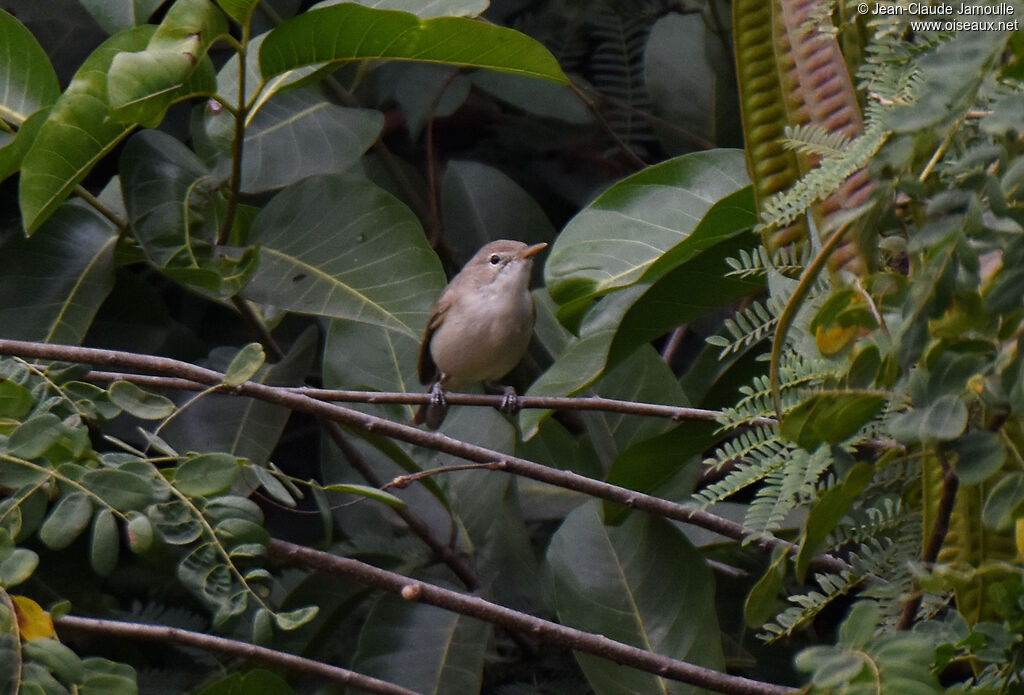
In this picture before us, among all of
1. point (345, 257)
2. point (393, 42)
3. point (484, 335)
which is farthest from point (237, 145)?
point (484, 335)

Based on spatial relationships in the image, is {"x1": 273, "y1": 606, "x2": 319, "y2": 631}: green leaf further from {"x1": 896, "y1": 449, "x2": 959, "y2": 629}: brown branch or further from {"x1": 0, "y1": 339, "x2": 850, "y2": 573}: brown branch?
{"x1": 896, "y1": 449, "x2": 959, "y2": 629}: brown branch

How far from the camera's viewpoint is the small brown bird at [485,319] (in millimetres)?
4027

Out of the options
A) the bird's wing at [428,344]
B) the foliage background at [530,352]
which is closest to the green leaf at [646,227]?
the foliage background at [530,352]

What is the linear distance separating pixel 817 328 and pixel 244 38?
1770 millimetres

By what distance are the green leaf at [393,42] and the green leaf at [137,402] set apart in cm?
101

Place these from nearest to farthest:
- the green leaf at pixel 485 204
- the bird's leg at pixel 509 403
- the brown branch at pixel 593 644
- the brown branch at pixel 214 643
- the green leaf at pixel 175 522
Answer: the green leaf at pixel 175 522
the brown branch at pixel 593 644
the brown branch at pixel 214 643
the bird's leg at pixel 509 403
the green leaf at pixel 485 204

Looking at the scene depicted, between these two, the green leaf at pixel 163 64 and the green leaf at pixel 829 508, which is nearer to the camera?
the green leaf at pixel 829 508

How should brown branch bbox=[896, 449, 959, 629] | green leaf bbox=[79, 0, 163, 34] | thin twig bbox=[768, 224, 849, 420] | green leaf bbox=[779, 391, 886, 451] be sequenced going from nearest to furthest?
thin twig bbox=[768, 224, 849, 420] → green leaf bbox=[779, 391, 886, 451] → brown branch bbox=[896, 449, 959, 629] → green leaf bbox=[79, 0, 163, 34]

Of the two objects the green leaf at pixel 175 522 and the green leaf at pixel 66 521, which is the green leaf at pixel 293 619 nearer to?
the green leaf at pixel 175 522

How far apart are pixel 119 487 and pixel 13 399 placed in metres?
0.27

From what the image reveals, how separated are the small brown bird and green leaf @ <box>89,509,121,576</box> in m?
2.24

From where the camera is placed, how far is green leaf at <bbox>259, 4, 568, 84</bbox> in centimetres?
244

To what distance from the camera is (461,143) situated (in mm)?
4379

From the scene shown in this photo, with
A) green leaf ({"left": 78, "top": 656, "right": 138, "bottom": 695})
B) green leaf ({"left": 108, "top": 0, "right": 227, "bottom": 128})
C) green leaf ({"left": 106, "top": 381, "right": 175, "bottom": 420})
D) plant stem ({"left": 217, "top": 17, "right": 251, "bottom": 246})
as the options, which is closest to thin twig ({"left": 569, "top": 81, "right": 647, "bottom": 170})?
plant stem ({"left": 217, "top": 17, "right": 251, "bottom": 246})
